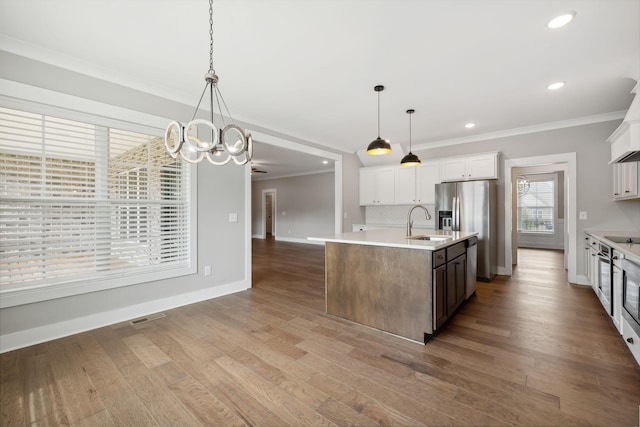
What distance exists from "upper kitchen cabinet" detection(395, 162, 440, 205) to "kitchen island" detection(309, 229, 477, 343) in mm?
2693

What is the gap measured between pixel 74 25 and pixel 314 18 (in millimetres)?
1879

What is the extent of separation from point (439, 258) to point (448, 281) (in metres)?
0.36

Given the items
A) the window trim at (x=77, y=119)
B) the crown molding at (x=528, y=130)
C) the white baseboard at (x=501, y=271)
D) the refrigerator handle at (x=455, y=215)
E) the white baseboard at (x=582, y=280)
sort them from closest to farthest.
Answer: the window trim at (x=77, y=119) → the crown molding at (x=528, y=130) → the white baseboard at (x=582, y=280) → the refrigerator handle at (x=455, y=215) → the white baseboard at (x=501, y=271)

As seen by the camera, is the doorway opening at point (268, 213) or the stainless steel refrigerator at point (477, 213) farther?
the doorway opening at point (268, 213)

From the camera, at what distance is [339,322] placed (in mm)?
2941

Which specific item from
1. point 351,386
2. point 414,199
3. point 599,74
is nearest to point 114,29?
point 351,386

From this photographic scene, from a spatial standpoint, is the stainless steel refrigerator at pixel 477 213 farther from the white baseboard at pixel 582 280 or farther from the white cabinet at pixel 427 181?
the white baseboard at pixel 582 280

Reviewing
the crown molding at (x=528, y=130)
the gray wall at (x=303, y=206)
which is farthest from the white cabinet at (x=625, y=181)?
the gray wall at (x=303, y=206)

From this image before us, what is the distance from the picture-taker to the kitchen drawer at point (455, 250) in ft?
9.23

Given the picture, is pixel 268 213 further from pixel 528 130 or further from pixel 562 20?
pixel 562 20

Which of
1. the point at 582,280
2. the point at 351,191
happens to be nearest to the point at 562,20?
the point at 582,280

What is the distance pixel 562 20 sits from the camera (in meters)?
2.11

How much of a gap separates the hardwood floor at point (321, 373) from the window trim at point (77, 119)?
434 millimetres

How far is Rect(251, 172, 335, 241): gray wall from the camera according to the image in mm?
9414
